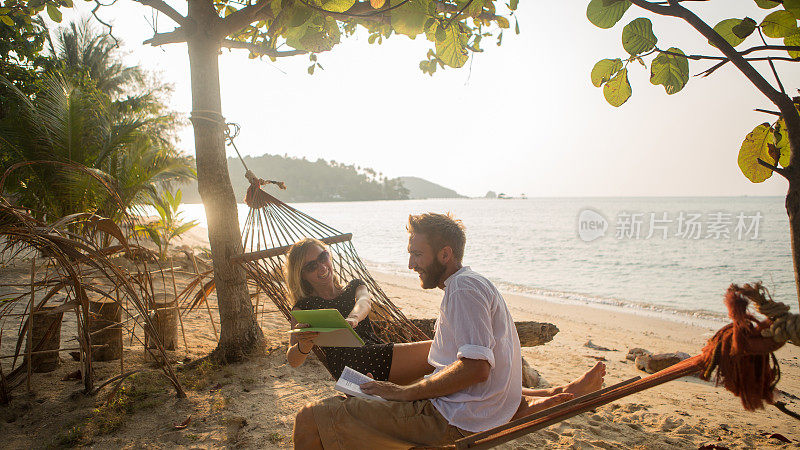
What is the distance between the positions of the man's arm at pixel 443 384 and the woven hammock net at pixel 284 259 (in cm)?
63

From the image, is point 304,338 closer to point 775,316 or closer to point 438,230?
point 438,230

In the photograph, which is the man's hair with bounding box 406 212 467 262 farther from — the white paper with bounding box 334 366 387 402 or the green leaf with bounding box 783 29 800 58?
the green leaf with bounding box 783 29 800 58

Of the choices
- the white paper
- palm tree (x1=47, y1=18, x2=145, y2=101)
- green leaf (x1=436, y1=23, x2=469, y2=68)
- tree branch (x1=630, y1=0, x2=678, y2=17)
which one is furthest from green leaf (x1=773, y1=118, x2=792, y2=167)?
palm tree (x1=47, y1=18, x2=145, y2=101)

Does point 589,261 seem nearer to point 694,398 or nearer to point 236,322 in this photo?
point 694,398

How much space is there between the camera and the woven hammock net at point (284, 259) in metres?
2.19

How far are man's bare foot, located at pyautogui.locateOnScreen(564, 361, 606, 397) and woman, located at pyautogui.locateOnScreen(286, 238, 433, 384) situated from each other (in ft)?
1.80

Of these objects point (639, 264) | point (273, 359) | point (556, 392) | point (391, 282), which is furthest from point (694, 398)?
point (639, 264)

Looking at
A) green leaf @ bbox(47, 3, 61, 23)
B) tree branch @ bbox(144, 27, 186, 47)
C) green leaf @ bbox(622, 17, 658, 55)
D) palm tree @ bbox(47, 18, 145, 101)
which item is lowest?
green leaf @ bbox(622, 17, 658, 55)

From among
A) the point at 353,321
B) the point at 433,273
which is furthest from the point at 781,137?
the point at 353,321

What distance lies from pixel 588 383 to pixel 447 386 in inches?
20.6

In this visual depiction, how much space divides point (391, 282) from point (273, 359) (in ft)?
21.5

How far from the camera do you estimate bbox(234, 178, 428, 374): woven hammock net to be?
219 cm

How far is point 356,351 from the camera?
1.78 m

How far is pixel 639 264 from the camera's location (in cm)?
1328
